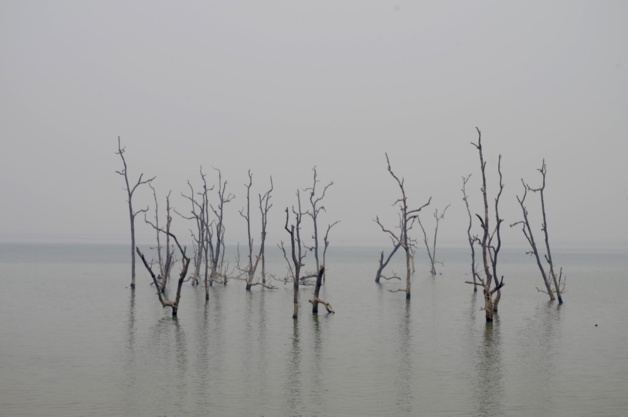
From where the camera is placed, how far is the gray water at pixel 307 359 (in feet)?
50.3

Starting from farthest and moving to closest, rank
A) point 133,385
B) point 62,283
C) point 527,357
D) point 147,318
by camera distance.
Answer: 1. point 62,283
2. point 147,318
3. point 527,357
4. point 133,385

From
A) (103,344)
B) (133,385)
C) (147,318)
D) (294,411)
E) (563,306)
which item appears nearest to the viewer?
(294,411)

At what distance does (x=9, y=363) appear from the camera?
766 inches

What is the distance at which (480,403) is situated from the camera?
1553 cm

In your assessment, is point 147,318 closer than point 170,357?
No

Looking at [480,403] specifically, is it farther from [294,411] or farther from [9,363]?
[9,363]

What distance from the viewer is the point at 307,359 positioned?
20.7 m

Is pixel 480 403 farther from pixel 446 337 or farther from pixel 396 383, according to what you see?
pixel 446 337

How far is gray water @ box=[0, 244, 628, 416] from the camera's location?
1532cm

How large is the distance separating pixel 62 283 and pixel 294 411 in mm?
41429

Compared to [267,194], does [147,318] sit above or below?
below

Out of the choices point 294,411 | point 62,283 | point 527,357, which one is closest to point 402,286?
point 62,283

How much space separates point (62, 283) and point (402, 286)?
1071 inches

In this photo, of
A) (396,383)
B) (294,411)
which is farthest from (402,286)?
(294,411)
